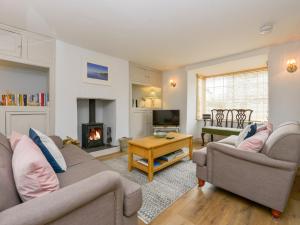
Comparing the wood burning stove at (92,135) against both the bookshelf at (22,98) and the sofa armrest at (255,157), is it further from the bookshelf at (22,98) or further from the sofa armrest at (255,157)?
the sofa armrest at (255,157)

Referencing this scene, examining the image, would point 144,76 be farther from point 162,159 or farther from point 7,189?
point 7,189

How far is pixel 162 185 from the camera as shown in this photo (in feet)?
7.09

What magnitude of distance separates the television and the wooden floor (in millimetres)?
2664

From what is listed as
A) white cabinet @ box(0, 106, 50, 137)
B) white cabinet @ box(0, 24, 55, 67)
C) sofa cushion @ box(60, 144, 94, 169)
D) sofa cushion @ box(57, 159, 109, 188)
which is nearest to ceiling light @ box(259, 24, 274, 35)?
sofa cushion @ box(57, 159, 109, 188)

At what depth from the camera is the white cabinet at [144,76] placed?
4363 millimetres

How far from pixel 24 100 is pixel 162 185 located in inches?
104

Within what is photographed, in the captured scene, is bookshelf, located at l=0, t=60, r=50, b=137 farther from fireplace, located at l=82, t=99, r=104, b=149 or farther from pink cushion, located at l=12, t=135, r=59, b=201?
pink cushion, located at l=12, t=135, r=59, b=201

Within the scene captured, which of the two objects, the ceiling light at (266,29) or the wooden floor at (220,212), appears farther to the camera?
the ceiling light at (266,29)

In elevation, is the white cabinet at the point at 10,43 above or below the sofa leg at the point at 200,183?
above


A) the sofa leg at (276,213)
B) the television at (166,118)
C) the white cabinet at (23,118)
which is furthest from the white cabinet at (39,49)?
the sofa leg at (276,213)

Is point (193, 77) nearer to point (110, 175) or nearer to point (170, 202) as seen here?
point (170, 202)

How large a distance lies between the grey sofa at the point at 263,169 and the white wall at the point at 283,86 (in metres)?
1.78

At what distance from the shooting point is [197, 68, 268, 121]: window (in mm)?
4117

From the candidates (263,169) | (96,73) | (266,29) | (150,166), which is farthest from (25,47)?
(266,29)
